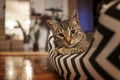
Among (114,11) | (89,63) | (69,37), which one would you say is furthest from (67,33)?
(114,11)

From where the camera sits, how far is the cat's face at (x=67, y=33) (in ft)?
4.09

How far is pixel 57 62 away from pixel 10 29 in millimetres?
3148

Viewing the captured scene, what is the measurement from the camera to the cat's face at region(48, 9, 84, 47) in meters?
1.25

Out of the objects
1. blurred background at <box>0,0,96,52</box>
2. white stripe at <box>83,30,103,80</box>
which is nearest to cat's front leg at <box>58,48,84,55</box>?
white stripe at <box>83,30,103,80</box>

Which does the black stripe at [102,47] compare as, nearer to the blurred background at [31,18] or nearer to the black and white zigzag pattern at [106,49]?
the black and white zigzag pattern at [106,49]

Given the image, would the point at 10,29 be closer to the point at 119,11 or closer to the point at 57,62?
the point at 57,62

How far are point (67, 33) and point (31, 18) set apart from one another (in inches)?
125

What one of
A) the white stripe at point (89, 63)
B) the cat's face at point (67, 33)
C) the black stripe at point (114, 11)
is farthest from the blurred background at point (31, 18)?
the black stripe at point (114, 11)

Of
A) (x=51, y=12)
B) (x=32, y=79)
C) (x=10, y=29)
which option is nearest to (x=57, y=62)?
(x=32, y=79)

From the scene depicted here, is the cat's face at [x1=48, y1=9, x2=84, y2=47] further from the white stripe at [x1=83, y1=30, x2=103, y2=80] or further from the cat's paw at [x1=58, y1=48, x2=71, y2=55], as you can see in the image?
the white stripe at [x1=83, y1=30, x2=103, y2=80]

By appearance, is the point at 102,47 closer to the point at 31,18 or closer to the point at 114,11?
the point at 114,11

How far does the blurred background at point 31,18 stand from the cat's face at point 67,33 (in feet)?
8.66

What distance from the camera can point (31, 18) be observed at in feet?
14.2

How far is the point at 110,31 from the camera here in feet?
1.94
